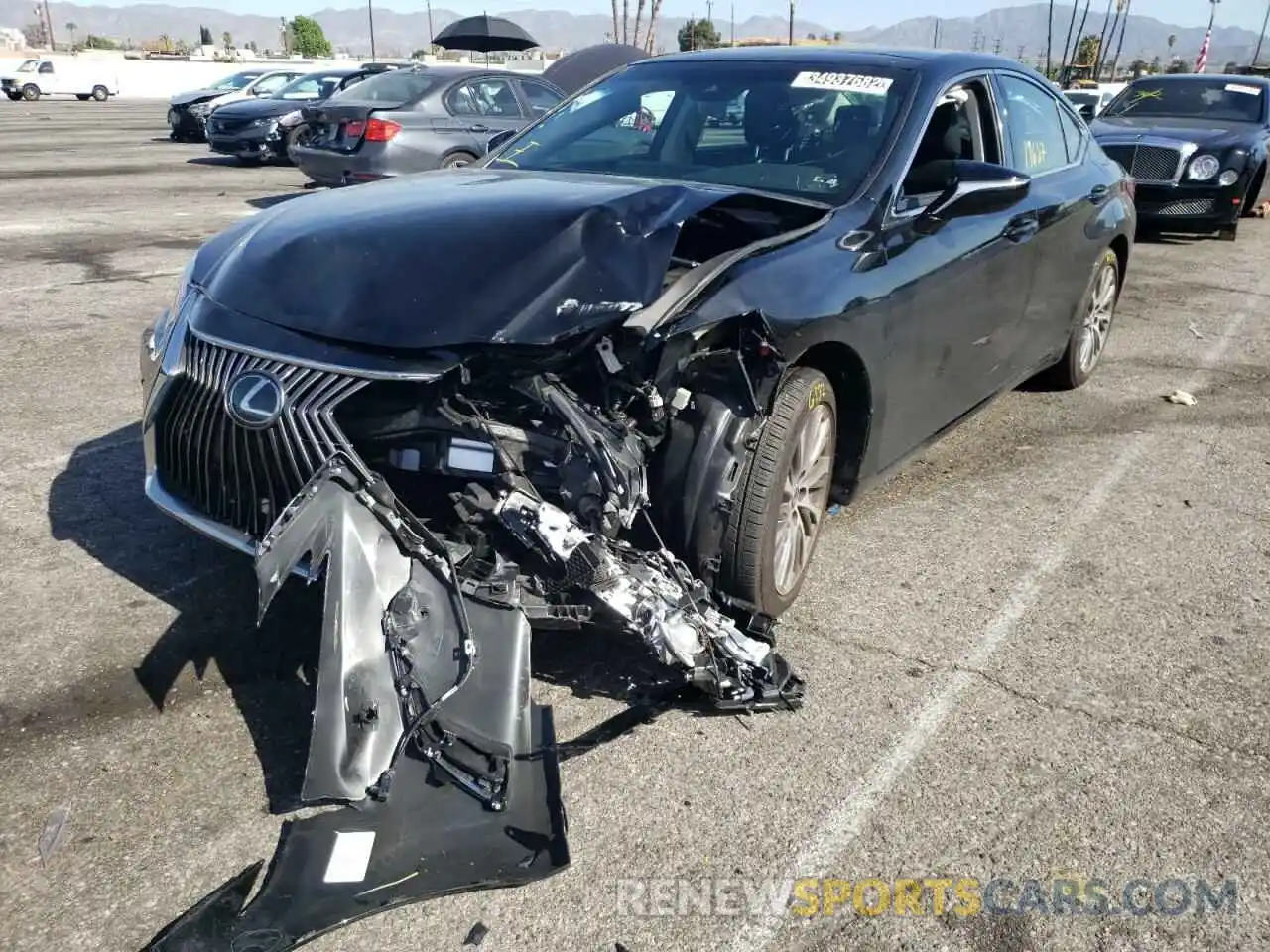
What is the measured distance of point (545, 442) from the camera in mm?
2938

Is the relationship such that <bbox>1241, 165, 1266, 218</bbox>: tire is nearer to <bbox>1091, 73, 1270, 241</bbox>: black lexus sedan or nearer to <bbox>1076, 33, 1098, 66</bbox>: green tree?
<bbox>1091, 73, 1270, 241</bbox>: black lexus sedan

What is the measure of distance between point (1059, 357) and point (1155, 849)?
12.3 feet

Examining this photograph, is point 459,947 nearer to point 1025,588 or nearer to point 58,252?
point 1025,588

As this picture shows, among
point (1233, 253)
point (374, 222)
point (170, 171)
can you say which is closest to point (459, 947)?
point (374, 222)

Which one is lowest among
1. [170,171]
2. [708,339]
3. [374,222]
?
[170,171]

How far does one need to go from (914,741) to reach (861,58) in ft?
9.33

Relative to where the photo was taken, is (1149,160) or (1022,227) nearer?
(1022,227)

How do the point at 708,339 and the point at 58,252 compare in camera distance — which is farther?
the point at 58,252

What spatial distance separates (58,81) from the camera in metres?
44.7

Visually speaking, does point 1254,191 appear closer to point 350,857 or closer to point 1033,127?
point 1033,127

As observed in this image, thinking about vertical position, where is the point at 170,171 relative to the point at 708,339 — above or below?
below

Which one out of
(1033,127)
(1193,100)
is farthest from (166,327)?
(1193,100)

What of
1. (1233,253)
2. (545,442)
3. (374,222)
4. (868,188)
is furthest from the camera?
(1233,253)

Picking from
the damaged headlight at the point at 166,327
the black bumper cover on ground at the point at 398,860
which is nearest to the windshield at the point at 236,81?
the damaged headlight at the point at 166,327
